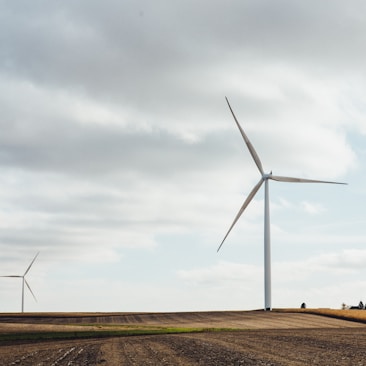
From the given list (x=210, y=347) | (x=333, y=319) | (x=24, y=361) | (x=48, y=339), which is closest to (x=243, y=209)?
(x=333, y=319)

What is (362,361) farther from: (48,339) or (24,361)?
(48,339)

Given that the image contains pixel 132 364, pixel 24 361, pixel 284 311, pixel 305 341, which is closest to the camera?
pixel 132 364

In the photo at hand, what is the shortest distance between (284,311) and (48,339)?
1686 inches

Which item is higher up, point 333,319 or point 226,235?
point 226,235

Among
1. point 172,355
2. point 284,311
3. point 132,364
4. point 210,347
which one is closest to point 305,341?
point 210,347

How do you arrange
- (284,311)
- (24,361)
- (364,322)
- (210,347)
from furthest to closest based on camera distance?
(284,311), (364,322), (210,347), (24,361)

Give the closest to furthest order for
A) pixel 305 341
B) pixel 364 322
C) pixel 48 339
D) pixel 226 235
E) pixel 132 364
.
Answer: pixel 132 364
pixel 305 341
pixel 48 339
pixel 364 322
pixel 226 235

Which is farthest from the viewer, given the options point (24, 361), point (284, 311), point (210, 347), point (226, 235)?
point (284, 311)

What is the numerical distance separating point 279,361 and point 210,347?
8.07m

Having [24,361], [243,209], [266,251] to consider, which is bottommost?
[24,361]

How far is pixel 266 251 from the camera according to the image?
75500 millimetres

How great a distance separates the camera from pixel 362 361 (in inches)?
1021

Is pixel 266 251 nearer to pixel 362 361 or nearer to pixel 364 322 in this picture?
pixel 364 322

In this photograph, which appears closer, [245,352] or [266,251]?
[245,352]
